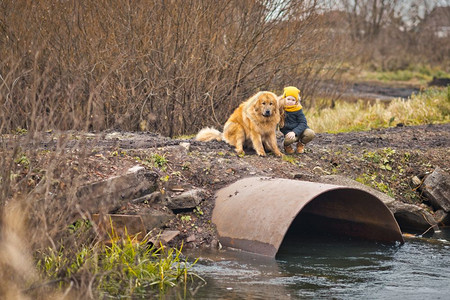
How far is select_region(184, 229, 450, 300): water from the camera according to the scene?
587cm

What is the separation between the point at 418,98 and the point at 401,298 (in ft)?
41.2

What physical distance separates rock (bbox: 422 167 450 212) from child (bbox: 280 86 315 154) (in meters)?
1.88

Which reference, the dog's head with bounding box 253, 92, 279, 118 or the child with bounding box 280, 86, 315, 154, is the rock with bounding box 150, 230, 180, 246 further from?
the child with bounding box 280, 86, 315, 154

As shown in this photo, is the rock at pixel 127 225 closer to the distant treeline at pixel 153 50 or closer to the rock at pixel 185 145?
the rock at pixel 185 145

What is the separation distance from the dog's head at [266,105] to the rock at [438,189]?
2545 mm

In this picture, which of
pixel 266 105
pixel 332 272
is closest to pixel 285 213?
pixel 332 272

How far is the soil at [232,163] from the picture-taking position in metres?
7.95

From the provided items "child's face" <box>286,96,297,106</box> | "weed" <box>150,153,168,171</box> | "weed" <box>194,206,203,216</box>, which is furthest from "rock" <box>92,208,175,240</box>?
A: "child's face" <box>286,96,297,106</box>

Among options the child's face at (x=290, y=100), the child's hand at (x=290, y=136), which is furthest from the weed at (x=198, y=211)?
the child's face at (x=290, y=100)

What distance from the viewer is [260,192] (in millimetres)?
7648

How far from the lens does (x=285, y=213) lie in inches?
277

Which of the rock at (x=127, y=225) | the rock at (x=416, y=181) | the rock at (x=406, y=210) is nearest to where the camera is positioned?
the rock at (x=127, y=225)

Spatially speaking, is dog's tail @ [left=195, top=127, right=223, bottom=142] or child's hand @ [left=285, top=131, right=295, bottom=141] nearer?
child's hand @ [left=285, top=131, right=295, bottom=141]

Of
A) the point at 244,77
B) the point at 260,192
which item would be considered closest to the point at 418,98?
the point at 244,77
